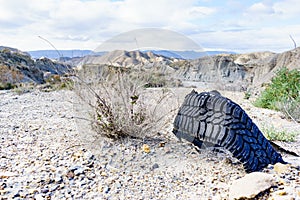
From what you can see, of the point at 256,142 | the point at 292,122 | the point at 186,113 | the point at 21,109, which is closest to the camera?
the point at 256,142

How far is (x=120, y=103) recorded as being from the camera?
3605 mm

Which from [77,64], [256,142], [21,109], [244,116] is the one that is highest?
[77,64]

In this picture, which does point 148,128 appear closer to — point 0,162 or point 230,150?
point 230,150

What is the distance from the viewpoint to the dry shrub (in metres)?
3.59

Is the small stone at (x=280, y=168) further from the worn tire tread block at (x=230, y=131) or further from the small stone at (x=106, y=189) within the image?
the small stone at (x=106, y=189)

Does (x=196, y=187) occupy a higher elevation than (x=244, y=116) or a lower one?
lower

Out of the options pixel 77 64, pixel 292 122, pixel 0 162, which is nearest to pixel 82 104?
pixel 77 64

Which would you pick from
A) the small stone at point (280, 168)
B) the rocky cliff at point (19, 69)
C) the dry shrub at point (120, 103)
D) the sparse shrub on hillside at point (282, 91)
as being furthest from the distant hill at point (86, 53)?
the rocky cliff at point (19, 69)

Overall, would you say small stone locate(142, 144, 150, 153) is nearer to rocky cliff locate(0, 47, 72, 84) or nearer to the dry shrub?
the dry shrub

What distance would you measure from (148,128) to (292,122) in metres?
3.59

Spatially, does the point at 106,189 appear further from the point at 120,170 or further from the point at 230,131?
the point at 230,131

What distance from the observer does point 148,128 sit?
3.67 m

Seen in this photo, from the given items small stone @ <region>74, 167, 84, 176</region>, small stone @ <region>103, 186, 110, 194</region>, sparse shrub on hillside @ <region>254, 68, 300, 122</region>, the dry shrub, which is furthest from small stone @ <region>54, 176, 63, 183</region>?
sparse shrub on hillside @ <region>254, 68, 300, 122</region>

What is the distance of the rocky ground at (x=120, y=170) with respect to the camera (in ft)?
8.87
